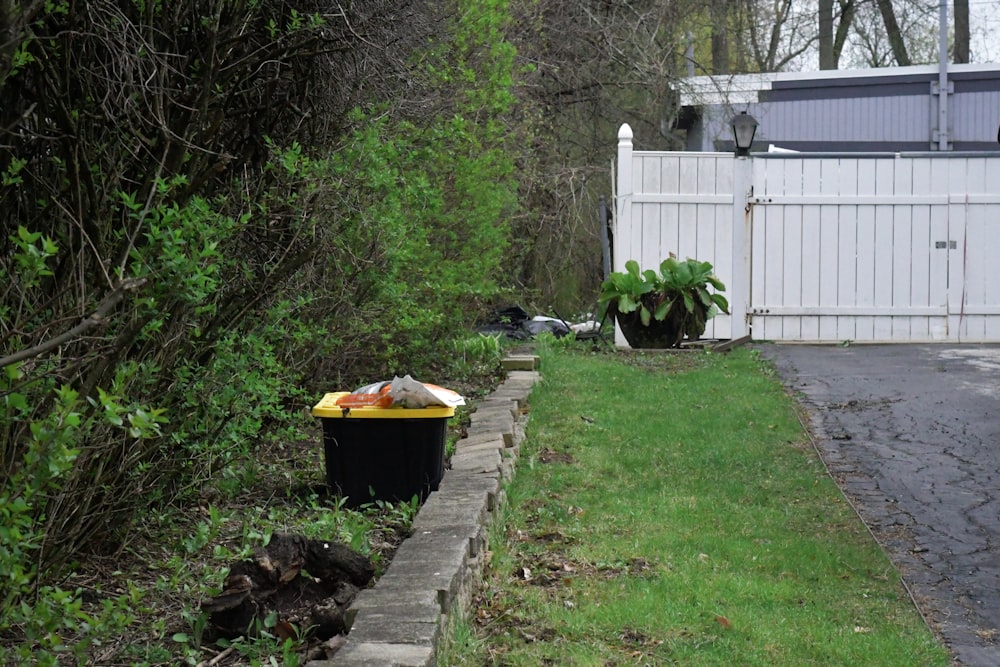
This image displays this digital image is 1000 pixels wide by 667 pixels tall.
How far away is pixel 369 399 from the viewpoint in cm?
551

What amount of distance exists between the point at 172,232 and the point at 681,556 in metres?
2.67

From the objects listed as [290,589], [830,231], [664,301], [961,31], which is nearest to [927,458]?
[290,589]

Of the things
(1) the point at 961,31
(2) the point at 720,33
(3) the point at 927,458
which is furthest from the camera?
(1) the point at 961,31

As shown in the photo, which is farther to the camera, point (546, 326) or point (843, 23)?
point (843, 23)

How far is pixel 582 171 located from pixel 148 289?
486 inches

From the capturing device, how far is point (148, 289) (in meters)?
3.58

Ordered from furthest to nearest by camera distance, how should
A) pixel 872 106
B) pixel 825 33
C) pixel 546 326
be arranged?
pixel 825 33 → pixel 872 106 → pixel 546 326

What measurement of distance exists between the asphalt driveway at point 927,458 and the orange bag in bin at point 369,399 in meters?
2.34

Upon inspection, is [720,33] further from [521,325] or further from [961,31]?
[961,31]

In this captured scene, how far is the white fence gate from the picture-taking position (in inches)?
476

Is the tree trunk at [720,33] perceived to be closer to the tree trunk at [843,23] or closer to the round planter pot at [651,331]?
the tree trunk at [843,23]

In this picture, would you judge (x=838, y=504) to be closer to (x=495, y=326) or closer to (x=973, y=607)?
(x=973, y=607)

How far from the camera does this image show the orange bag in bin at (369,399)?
18.0 feet

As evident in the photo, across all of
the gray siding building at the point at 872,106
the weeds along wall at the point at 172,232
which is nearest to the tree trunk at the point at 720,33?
the gray siding building at the point at 872,106
